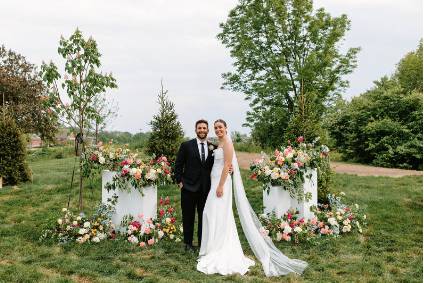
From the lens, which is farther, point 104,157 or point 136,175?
point 104,157

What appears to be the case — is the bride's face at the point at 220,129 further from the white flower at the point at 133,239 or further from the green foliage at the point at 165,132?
the green foliage at the point at 165,132

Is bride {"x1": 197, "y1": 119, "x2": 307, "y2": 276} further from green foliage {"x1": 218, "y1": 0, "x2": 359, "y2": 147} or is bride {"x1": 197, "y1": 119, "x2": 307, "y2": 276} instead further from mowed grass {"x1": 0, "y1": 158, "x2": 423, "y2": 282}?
green foliage {"x1": 218, "y1": 0, "x2": 359, "y2": 147}

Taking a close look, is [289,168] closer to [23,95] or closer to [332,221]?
[332,221]

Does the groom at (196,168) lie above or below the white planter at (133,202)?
above

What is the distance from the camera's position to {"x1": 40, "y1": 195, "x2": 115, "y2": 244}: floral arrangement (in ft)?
27.5

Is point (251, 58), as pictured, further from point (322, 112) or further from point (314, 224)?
point (314, 224)

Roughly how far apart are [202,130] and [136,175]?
170 cm

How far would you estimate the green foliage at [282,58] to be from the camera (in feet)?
73.6

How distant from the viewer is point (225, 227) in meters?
7.29

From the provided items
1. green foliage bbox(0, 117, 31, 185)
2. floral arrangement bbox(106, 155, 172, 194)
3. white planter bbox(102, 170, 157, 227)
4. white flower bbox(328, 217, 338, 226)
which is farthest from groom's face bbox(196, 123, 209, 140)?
green foliage bbox(0, 117, 31, 185)

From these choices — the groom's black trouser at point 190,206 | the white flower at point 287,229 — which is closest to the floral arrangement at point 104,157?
the groom's black trouser at point 190,206

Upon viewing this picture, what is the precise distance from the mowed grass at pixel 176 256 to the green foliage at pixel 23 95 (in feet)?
70.9

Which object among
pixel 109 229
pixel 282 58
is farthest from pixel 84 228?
pixel 282 58

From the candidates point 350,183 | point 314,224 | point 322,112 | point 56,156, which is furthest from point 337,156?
point 314,224
